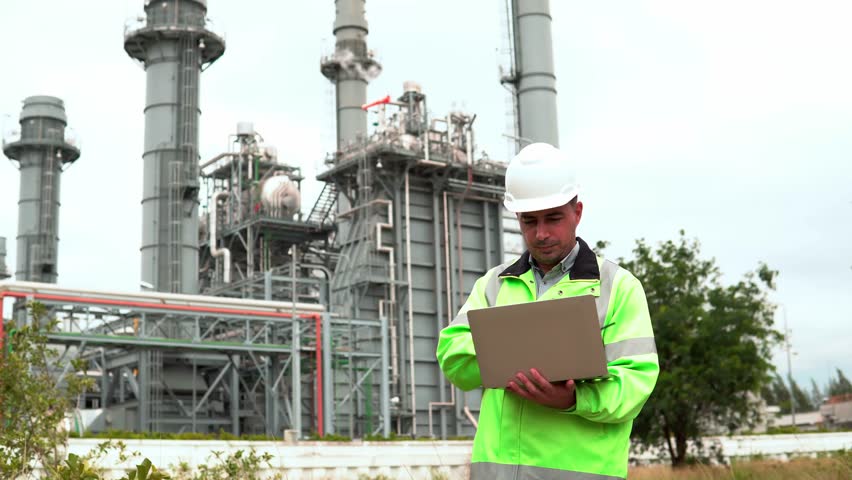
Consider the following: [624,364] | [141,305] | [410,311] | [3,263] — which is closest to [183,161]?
[141,305]

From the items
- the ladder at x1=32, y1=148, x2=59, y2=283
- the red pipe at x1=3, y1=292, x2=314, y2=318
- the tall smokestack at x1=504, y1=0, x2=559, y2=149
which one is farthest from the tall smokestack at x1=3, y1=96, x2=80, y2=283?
the tall smokestack at x1=504, y1=0, x2=559, y2=149

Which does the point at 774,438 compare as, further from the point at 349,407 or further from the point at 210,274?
the point at 210,274

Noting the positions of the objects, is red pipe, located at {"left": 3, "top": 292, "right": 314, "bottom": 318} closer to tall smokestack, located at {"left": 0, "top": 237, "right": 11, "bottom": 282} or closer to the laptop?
the laptop

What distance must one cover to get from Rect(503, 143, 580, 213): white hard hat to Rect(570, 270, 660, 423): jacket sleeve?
0.36 m

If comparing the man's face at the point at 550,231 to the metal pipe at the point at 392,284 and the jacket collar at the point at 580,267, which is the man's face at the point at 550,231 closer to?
the jacket collar at the point at 580,267

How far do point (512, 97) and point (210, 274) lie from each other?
17098mm

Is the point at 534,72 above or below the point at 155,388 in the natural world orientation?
above

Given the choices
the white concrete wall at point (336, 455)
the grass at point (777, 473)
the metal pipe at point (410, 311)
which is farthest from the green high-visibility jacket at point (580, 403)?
the metal pipe at point (410, 311)

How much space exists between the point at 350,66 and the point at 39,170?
16793 mm

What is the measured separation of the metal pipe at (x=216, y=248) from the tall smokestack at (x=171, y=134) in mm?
4639

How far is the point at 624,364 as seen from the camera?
3.27 m

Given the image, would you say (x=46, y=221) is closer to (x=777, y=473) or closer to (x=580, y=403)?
(x=777, y=473)

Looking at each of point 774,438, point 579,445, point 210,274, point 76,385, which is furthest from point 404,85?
point 579,445

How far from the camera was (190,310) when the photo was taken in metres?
33.4
